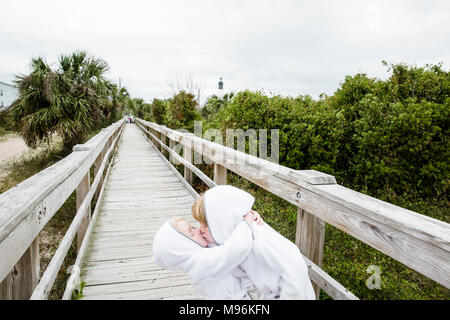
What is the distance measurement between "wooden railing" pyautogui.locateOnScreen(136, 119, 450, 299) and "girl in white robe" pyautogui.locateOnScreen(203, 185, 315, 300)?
0.27 meters

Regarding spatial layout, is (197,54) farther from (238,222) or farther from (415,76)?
(238,222)

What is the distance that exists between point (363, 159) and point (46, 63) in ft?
39.0

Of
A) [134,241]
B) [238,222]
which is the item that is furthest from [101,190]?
[238,222]

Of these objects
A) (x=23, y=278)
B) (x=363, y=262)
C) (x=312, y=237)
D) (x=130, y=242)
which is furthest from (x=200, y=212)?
(x=363, y=262)

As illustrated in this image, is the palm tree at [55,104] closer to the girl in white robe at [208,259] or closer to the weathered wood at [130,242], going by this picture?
the weathered wood at [130,242]

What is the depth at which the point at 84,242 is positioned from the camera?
2.69 m

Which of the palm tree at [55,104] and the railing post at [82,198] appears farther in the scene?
the palm tree at [55,104]

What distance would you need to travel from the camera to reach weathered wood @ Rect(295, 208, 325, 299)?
158 cm

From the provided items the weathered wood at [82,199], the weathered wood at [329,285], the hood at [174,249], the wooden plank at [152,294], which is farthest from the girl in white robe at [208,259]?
the weathered wood at [82,199]

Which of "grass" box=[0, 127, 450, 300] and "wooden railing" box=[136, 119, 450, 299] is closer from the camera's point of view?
"wooden railing" box=[136, 119, 450, 299]

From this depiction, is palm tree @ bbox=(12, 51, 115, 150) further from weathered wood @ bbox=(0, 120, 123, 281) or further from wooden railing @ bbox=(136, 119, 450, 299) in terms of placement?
wooden railing @ bbox=(136, 119, 450, 299)

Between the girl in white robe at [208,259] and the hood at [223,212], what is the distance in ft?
0.17

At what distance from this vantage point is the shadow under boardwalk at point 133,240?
2.16 meters

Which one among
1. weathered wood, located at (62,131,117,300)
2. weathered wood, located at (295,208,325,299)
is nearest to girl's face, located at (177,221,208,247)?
weathered wood, located at (295,208,325,299)
